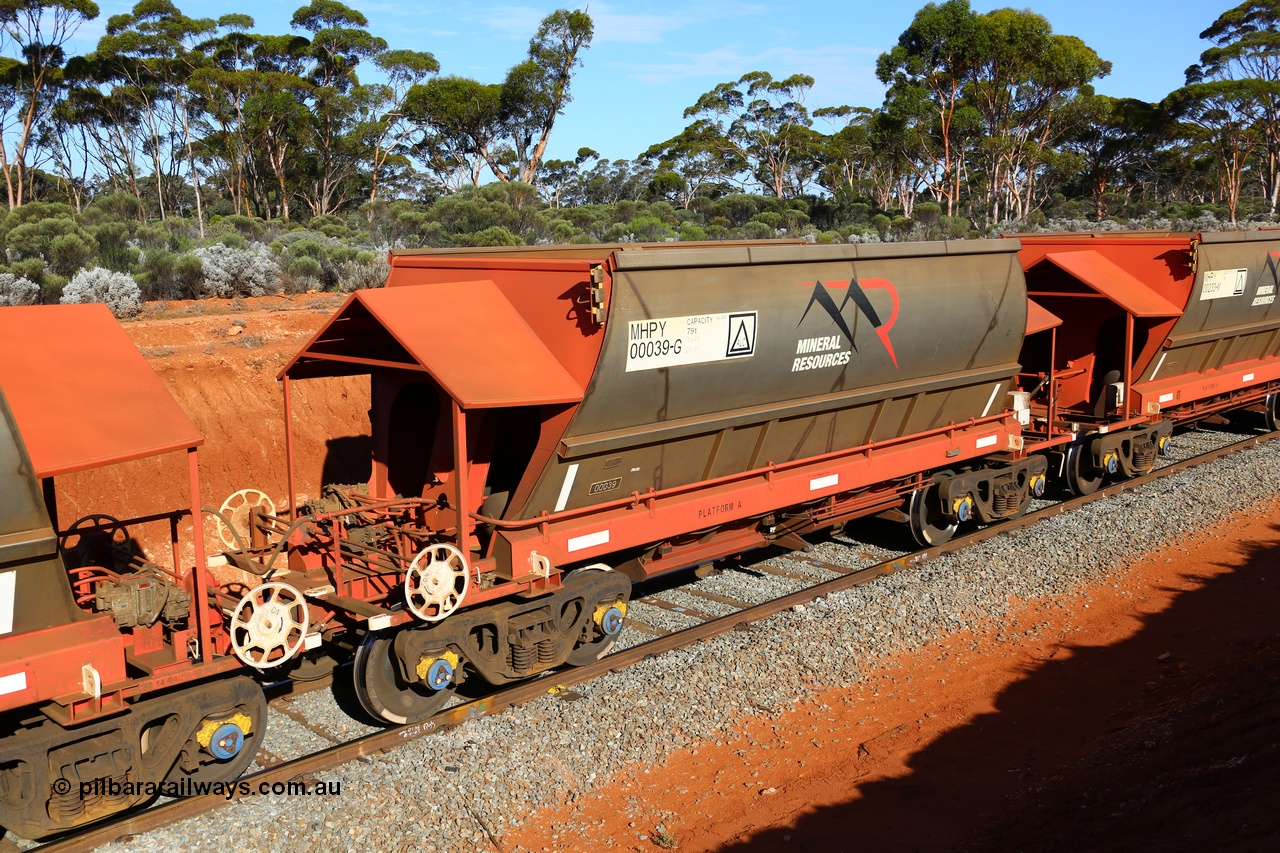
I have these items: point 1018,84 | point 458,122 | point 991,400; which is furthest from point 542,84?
point 991,400

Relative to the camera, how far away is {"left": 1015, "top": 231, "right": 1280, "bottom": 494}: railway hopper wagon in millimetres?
13680

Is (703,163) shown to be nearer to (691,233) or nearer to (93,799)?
(691,233)

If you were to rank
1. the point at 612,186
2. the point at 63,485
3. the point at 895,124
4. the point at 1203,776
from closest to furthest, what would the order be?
the point at 1203,776 → the point at 63,485 → the point at 895,124 → the point at 612,186

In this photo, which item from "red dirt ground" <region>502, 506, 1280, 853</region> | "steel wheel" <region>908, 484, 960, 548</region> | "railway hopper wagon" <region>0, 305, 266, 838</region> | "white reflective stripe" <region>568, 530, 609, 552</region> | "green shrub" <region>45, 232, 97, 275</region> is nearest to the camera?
"railway hopper wagon" <region>0, 305, 266, 838</region>

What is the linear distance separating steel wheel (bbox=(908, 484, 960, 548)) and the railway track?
20 cm

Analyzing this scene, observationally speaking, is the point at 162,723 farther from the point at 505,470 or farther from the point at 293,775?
the point at 505,470

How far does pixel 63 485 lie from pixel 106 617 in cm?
693

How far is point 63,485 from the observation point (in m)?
12.1

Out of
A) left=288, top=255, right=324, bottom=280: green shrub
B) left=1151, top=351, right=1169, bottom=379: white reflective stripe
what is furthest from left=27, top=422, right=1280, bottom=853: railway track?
left=288, top=255, right=324, bottom=280: green shrub

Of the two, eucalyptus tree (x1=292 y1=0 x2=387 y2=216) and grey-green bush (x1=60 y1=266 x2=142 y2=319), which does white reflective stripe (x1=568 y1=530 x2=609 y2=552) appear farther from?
eucalyptus tree (x1=292 y1=0 x2=387 y2=216)

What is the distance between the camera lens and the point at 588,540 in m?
8.34

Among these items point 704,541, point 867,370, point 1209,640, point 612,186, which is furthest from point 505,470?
point 612,186

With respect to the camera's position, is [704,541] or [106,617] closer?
[106,617]

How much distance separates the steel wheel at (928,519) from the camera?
39.1 feet
